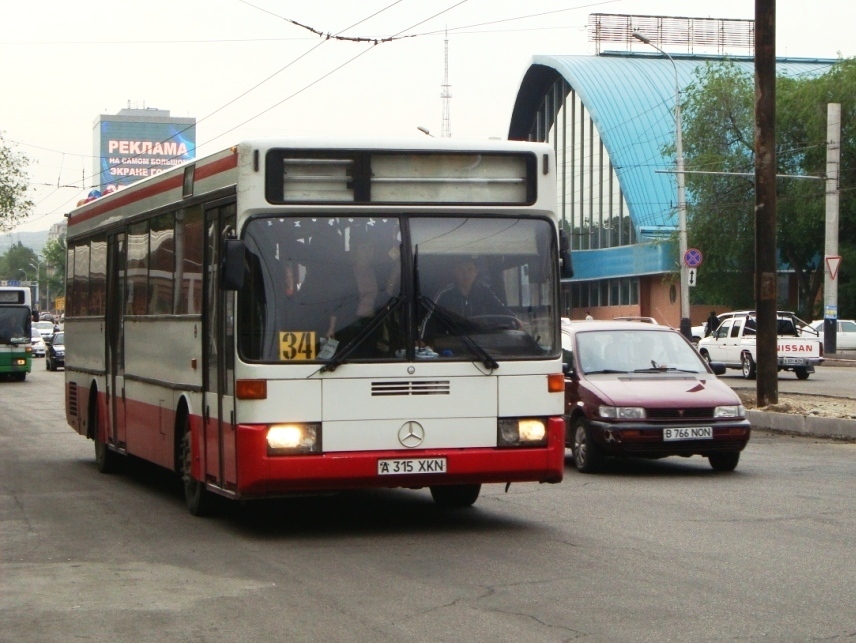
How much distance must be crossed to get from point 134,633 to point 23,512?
559 cm

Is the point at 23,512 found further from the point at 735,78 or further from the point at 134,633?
the point at 735,78

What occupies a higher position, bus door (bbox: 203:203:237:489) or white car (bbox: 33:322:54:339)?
bus door (bbox: 203:203:237:489)

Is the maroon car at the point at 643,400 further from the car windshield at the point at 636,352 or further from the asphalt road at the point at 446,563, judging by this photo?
the asphalt road at the point at 446,563

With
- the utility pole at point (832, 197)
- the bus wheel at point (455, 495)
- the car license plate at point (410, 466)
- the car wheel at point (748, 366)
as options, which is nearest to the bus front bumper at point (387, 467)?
the car license plate at point (410, 466)

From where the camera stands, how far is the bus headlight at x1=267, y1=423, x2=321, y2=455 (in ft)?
31.7

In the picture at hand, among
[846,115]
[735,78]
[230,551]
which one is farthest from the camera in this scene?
[735,78]

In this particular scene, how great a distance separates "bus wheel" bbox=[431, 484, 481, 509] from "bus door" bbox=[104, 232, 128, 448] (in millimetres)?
3738

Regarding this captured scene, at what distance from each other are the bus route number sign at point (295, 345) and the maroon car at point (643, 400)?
17.6 feet

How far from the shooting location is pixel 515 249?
10227 millimetres

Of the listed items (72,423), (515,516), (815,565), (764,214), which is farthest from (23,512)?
(764,214)

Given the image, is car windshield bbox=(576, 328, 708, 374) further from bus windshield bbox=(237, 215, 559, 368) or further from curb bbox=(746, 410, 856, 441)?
bus windshield bbox=(237, 215, 559, 368)

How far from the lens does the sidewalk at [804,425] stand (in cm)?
1911

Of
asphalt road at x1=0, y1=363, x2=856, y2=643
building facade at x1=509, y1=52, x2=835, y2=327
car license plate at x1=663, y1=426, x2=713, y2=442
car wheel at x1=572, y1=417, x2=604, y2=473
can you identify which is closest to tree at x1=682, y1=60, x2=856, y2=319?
building facade at x1=509, y1=52, x2=835, y2=327

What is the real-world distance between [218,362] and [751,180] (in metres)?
53.1
